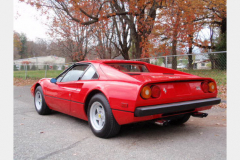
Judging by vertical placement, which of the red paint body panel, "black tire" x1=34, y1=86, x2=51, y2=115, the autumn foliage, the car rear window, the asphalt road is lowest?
the asphalt road

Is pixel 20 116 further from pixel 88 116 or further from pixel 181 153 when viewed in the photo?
pixel 181 153

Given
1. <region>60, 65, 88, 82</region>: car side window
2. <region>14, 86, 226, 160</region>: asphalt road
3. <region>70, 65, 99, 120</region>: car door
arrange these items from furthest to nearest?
<region>60, 65, 88, 82</region>: car side window, <region>70, 65, 99, 120</region>: car door, <region>14, 86, 226, 160</region>: asphalt road

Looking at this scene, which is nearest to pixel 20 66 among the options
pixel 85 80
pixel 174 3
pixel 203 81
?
pixel 174 3

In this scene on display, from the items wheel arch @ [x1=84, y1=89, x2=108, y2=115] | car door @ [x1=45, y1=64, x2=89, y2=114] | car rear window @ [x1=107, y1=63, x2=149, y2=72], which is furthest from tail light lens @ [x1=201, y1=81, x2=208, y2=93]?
car door @ [x1=45, y1=64, x2=89, y2=114]

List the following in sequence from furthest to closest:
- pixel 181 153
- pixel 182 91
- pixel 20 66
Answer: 1. pixel 20 66
2. pixel 182 91
3. pixel 181 153

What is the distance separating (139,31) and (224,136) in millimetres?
10498

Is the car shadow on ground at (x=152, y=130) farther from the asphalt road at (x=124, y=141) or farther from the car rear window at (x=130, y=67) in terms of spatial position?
the car rear window at (x=130, y=67)

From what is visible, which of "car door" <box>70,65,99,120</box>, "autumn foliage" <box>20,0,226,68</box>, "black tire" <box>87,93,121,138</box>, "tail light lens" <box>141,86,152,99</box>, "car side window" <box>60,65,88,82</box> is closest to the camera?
"tail light lens" <box>141,86,152,99</box>

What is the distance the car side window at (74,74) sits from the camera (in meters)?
4.19

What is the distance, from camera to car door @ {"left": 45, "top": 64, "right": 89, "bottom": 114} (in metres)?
4.10

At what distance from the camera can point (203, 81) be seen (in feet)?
11.4

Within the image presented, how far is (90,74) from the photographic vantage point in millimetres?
3828

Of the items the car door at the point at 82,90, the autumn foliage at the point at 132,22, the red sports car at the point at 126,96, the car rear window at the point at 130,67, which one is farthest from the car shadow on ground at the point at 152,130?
the autumn foliage at the point at 132,22

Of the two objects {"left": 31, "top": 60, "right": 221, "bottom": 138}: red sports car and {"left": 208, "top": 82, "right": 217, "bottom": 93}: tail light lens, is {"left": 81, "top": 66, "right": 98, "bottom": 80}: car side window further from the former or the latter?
{"left": 208, "top": 82, "right": 217, "bottom": 93}: tail light lens
